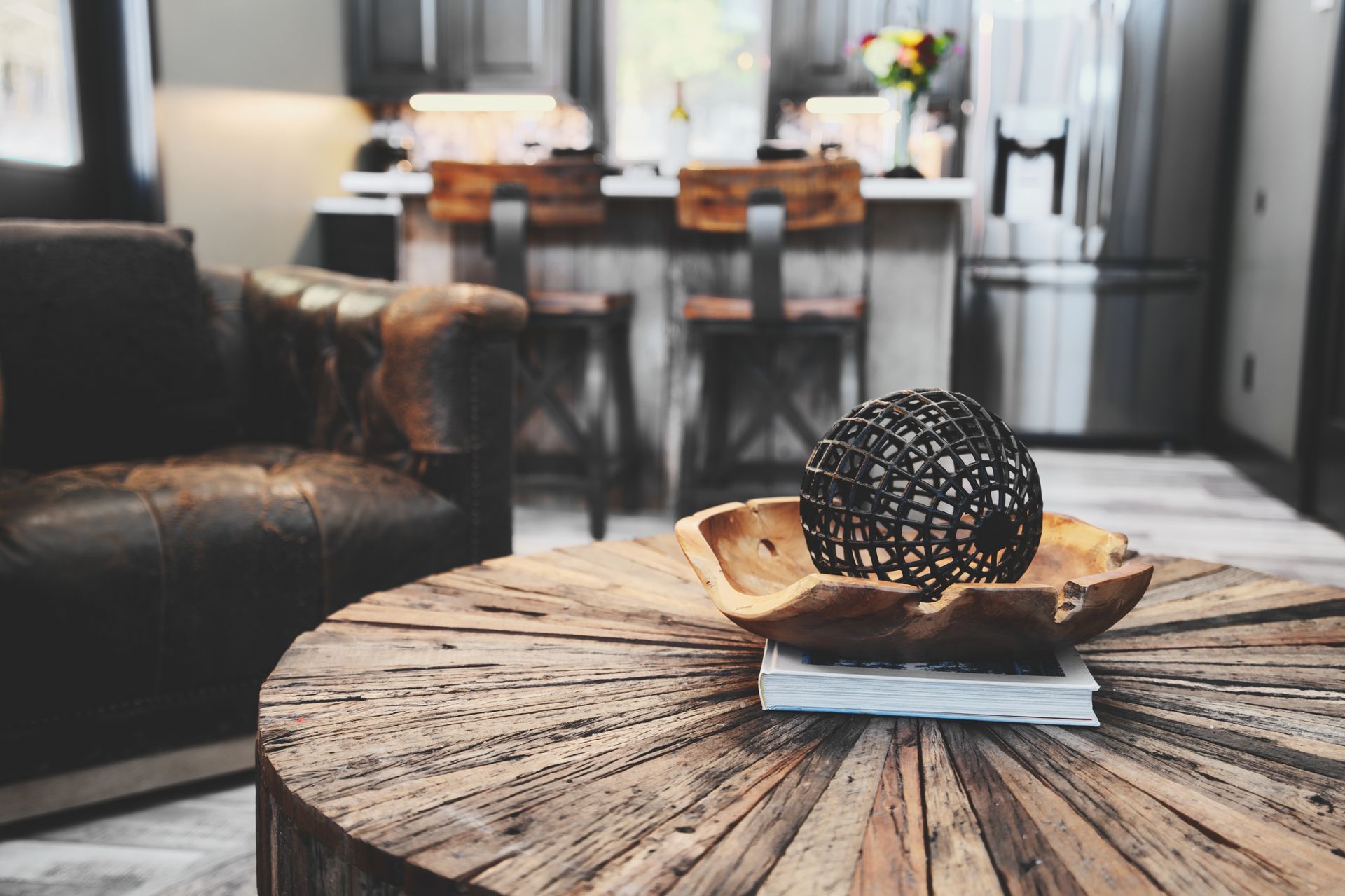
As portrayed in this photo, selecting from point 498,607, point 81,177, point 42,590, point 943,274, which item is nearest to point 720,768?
point 498,607

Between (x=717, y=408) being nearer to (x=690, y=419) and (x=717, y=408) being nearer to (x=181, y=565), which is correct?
(x=690, y=419)

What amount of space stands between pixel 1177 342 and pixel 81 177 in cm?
438

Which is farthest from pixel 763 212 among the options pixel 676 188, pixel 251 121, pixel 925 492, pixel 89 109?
pixel 251 121

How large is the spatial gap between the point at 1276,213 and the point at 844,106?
2136 mm

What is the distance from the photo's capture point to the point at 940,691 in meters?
0.69

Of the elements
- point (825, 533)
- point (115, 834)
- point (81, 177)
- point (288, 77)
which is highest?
point (288, 77)

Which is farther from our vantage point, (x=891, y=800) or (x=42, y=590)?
(x=42, y=590)

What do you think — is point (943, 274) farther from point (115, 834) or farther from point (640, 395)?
point (115, 834)

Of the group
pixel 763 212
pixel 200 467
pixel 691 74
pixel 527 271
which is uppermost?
pixel 691 74

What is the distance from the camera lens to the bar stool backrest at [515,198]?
2.90m

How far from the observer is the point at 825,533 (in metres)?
0.73

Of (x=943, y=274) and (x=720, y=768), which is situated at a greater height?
(x=943, y=274)

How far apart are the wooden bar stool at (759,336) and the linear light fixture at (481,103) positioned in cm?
258

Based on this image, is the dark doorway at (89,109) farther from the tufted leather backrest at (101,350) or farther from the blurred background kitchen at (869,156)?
the tufted leather backrest at (101,350)
